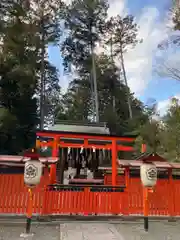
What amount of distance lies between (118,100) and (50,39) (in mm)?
9954

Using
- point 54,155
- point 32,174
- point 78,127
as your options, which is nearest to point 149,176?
point 32,174

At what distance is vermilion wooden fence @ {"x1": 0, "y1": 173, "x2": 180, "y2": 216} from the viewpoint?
610 centimetres

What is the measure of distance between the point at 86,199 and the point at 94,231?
47.3 inches

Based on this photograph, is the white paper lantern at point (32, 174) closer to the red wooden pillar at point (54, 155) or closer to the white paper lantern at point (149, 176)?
the white paper lantern at point (149, 176)

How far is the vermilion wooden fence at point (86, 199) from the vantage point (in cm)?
610

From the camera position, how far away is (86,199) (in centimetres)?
641

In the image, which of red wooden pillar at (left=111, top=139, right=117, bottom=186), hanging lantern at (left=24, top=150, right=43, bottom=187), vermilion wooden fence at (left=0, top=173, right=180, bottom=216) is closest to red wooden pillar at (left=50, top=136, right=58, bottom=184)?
vermilion wooden fence at (left=0, top=173, right=180, bottom=216)

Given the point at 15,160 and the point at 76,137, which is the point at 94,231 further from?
the point at 76,137

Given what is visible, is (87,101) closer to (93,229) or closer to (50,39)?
(50,39)

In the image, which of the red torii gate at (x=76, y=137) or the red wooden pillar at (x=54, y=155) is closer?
the red wooden pillar at (x=54, y=155)

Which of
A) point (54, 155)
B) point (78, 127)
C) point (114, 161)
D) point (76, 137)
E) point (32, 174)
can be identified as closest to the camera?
point (32, 174)

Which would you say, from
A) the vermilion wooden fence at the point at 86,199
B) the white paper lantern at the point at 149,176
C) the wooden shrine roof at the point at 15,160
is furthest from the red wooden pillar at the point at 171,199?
the wooden shrine roof at the point at 15,160

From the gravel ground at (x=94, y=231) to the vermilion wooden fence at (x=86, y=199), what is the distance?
0.47 meters

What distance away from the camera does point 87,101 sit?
28.1 m
